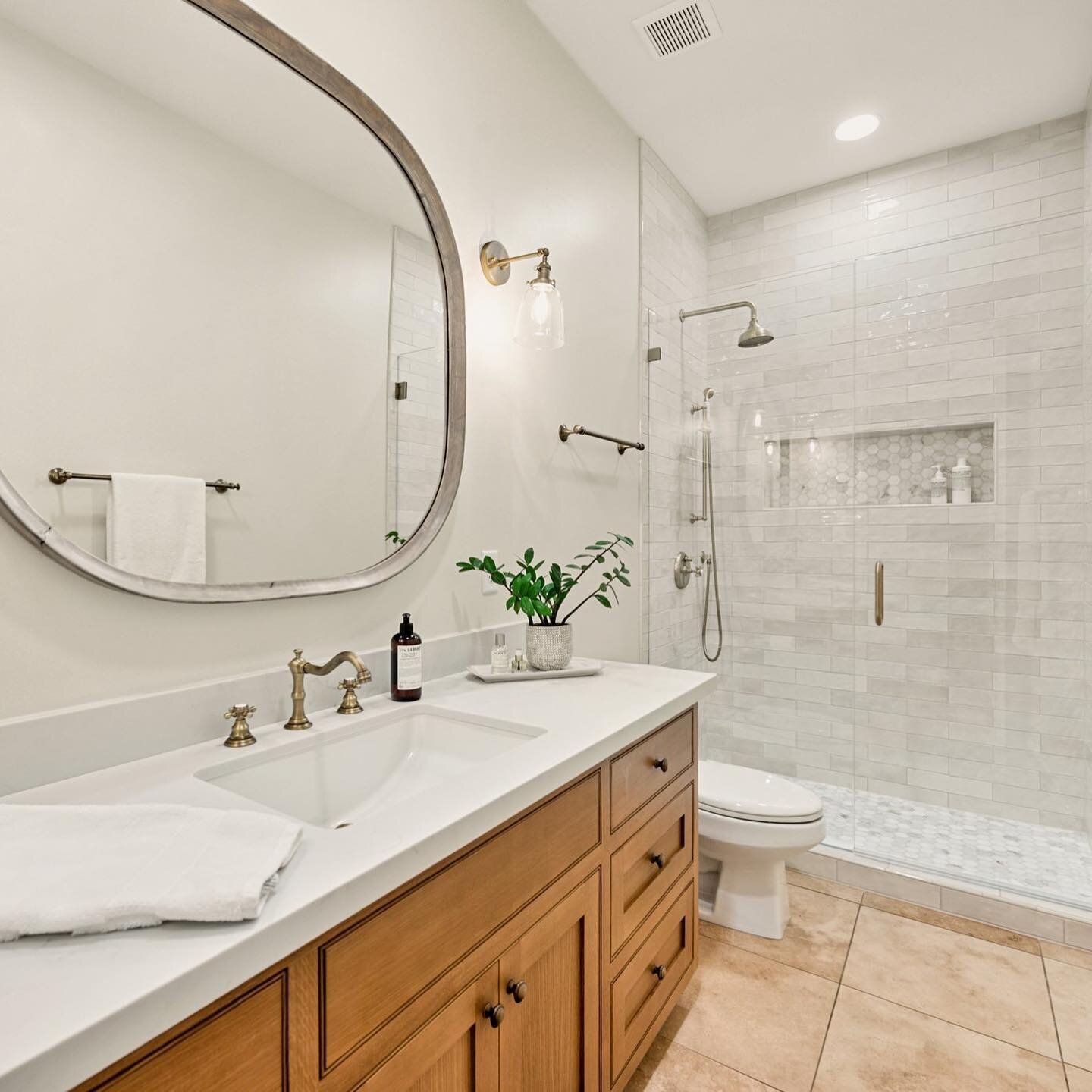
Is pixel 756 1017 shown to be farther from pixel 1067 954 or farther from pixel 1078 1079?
pixel 1067 954

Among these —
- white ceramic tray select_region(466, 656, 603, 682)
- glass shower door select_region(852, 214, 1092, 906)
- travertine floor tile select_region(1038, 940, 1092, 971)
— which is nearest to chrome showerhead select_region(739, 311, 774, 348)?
glass shower door select_region(852, 214, 1092, 906)

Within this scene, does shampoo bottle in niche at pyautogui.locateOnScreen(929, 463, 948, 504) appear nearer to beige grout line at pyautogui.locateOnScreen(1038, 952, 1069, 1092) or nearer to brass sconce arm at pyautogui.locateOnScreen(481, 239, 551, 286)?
beige grout line at pyautogui.locateOnScreen(1038, 952, 1069, 1092)

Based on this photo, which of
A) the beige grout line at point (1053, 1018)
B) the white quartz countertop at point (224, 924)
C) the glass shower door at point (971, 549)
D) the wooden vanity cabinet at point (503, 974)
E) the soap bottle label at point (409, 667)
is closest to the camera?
the white quartz countertop at point (224, 924)

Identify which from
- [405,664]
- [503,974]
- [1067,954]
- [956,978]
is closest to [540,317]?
[405,664]

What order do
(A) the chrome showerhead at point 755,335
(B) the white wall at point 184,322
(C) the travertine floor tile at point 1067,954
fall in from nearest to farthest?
(B) the white wall at point 184,322
(C) the travertine floor tile at point 1067,954
(A) the chrome showerhead at point 755,335

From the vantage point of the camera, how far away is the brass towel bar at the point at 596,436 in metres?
2.12

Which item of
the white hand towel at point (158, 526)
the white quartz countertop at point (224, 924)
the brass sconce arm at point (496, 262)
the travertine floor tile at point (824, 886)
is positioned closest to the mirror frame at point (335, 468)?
the white hand towel at point (158, 526)

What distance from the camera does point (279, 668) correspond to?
1.27 metres

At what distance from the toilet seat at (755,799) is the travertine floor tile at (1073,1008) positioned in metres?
0.68

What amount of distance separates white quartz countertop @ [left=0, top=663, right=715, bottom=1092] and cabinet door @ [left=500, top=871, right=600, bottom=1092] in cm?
23

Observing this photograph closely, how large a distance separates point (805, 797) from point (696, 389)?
1.69m

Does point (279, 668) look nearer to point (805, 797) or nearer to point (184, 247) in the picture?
point (184, 247)

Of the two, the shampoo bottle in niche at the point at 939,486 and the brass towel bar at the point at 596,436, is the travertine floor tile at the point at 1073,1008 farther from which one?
the brass towel bar at the point at 596,436

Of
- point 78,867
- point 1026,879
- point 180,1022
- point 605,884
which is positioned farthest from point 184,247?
point 1026,879
